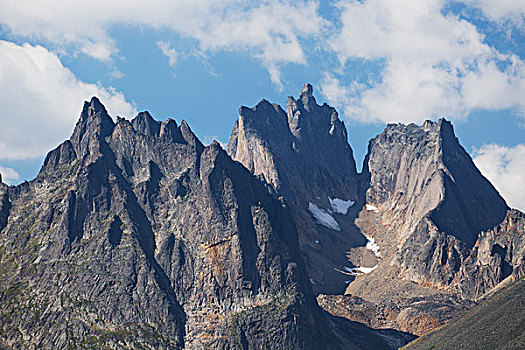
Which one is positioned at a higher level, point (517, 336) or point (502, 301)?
point (502, 301)

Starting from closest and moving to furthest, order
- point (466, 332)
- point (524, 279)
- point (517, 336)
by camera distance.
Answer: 1. point (517, 336)
2. point (466, 332)
3. point (524, 279)

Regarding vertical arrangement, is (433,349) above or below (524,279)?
below

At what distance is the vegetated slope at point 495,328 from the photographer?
153m

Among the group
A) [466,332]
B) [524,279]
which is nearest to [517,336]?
[466,332]

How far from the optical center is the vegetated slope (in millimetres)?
152750

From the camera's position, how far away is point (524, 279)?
199 meters

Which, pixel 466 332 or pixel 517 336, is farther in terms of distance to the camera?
pixel 466 332

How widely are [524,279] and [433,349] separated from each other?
32.3 metres

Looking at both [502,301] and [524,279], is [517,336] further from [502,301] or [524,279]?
[524,279]

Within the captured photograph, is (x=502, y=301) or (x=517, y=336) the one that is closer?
(x=517, y=336)

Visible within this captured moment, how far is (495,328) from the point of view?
16375 centimetres

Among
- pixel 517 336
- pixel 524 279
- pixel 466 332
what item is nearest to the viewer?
pixel 517 336

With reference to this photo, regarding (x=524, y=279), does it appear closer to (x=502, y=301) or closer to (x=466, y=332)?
(x=502, y=301)

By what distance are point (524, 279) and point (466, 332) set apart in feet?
96.1
